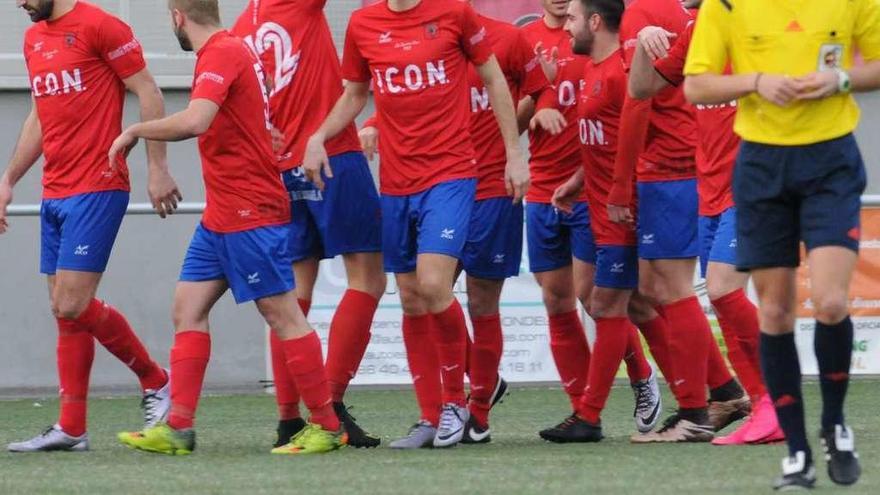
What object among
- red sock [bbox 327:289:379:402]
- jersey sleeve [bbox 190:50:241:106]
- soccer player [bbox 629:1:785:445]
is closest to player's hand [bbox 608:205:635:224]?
soccer player [bbox 629:1:785:445]

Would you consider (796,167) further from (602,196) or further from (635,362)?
(635,362)

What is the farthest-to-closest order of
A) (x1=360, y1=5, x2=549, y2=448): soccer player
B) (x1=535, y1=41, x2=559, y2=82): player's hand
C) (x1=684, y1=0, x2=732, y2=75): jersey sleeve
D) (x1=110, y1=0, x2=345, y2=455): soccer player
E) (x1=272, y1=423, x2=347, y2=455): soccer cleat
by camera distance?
(x1=535, y1=41, x2=559, y2=82): player's hand
(x1=360, y1=5, x2=549, y2=448): soccer player
(x1=272, y1=423, x2=347, y2=455): soccer cleat
(x1=110, y1=0, x2=345, y2=455): soccer player
(x1=684, y1=0, x2=732, y2=75): jersey sleeve

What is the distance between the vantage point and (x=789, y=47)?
6242 mm

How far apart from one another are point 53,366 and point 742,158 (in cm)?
737

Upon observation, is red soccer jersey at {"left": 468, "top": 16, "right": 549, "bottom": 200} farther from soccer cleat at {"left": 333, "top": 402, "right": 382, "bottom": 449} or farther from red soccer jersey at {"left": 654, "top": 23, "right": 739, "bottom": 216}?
soccer cleat at {"left": 333, "top": 402, "right": 382, "bottom": 449}

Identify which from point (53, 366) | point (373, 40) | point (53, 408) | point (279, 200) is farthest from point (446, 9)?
point (53, 366)

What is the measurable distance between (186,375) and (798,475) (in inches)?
111

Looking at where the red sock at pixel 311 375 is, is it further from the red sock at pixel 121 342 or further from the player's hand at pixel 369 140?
the player's hand at pixel 369 140

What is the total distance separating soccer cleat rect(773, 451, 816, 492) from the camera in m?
6.07

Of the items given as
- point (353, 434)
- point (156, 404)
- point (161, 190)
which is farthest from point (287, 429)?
point (161, 190)

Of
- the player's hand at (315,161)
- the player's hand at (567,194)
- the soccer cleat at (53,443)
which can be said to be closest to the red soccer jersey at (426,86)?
the player's hand at (315,161)

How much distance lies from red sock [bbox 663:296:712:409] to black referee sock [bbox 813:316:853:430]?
2.30 m

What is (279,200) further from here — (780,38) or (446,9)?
(780,38)

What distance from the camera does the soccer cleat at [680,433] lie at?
27.4 feet
